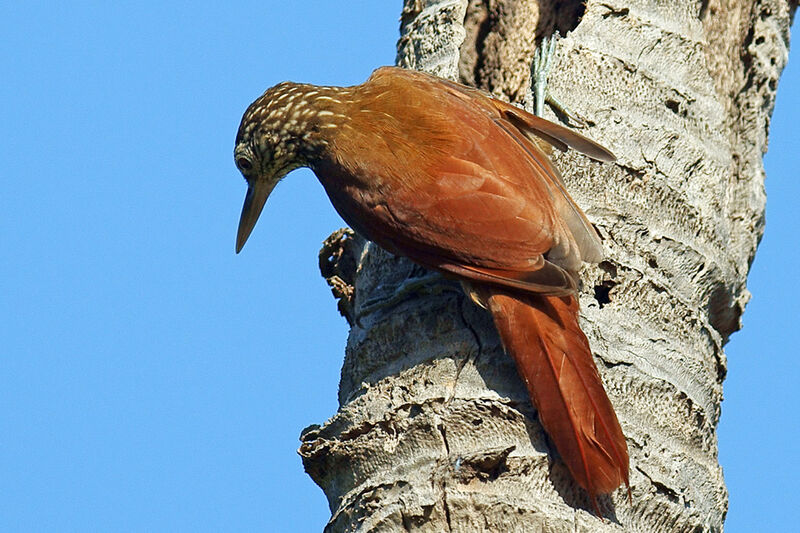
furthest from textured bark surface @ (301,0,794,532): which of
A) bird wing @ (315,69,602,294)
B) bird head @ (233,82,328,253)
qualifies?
bird head @ (233,82,328,253)

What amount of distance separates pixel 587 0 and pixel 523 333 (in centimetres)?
145

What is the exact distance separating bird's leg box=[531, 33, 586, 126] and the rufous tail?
744 millimetres

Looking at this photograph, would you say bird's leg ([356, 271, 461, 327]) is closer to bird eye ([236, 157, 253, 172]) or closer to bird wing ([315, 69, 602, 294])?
bird wing ([315, 69, 602, 294])

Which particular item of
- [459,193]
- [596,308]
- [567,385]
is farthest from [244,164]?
[567,385]

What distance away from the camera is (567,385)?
3123 mm

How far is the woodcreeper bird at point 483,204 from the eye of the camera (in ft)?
10.2

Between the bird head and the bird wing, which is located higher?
the bird head

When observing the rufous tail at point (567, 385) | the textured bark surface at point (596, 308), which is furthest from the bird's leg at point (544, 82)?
the rufous tail at point (567, 385)

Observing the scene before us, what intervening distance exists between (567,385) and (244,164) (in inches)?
65.9

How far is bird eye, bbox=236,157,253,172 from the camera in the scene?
4.26m

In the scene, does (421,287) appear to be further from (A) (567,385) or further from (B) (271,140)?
(B) (271,140)

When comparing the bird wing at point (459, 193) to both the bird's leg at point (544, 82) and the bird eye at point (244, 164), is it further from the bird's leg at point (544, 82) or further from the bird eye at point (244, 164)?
the bird eye at point (244, 164)

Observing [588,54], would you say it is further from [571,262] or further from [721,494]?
[721,494]

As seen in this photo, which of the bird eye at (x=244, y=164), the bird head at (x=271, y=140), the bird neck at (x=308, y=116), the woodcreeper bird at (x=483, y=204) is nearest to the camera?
the woodcreeper bird at (x=483, y=204)
